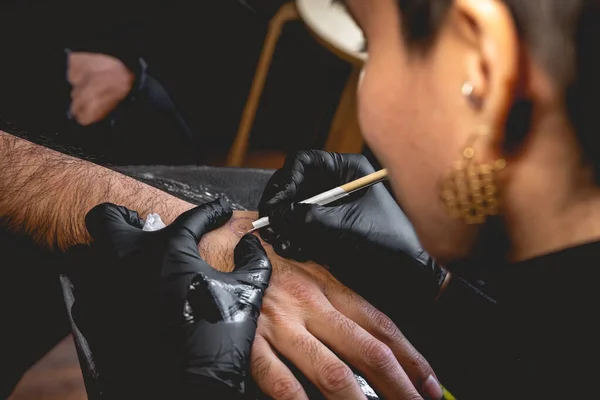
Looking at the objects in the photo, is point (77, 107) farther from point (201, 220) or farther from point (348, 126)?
point (348, 126)

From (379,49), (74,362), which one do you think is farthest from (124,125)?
(379,49)

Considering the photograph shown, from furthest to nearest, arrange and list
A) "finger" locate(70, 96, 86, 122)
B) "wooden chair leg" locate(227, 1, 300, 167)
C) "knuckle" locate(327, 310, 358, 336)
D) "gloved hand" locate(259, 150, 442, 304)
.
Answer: "wooden chair leg" locate(227, 1, 300, 167) < "finger" locate(70, 96, 86, 122) < "gloved hand" locate(259, 150, 442, 304) < "knuckle" locate(327, 310, 358, 336)

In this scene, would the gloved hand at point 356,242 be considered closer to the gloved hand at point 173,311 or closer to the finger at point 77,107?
the gloved hand at point 173,311

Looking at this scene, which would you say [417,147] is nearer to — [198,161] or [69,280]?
[69,280]

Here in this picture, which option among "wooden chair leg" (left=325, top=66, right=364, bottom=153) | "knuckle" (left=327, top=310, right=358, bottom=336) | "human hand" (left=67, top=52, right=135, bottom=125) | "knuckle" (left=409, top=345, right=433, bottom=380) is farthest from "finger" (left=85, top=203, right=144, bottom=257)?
"wooden chair leg" (left=325, top=66, right=364, bottom=153)

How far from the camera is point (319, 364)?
2.59ft

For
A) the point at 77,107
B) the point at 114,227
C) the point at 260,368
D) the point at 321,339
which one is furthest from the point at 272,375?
the point at 77,107

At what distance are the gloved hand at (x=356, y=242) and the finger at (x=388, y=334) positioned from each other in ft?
0.17

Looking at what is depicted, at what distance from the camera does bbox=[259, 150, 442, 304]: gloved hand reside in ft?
3.23

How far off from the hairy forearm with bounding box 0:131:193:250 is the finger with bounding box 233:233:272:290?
0.54 ft

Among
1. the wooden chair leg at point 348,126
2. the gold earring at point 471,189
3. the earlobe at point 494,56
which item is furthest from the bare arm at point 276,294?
the wooden chair leg at point 348,126

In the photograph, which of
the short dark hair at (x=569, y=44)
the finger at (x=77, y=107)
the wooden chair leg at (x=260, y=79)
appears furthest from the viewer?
the wooden chair leg at (x=260, y=79)

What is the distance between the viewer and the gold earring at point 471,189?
0.58 m

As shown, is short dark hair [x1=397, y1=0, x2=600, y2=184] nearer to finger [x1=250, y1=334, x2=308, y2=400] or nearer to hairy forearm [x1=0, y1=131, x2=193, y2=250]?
finger [x1=250, y1=334, x2=308, y2=400]
